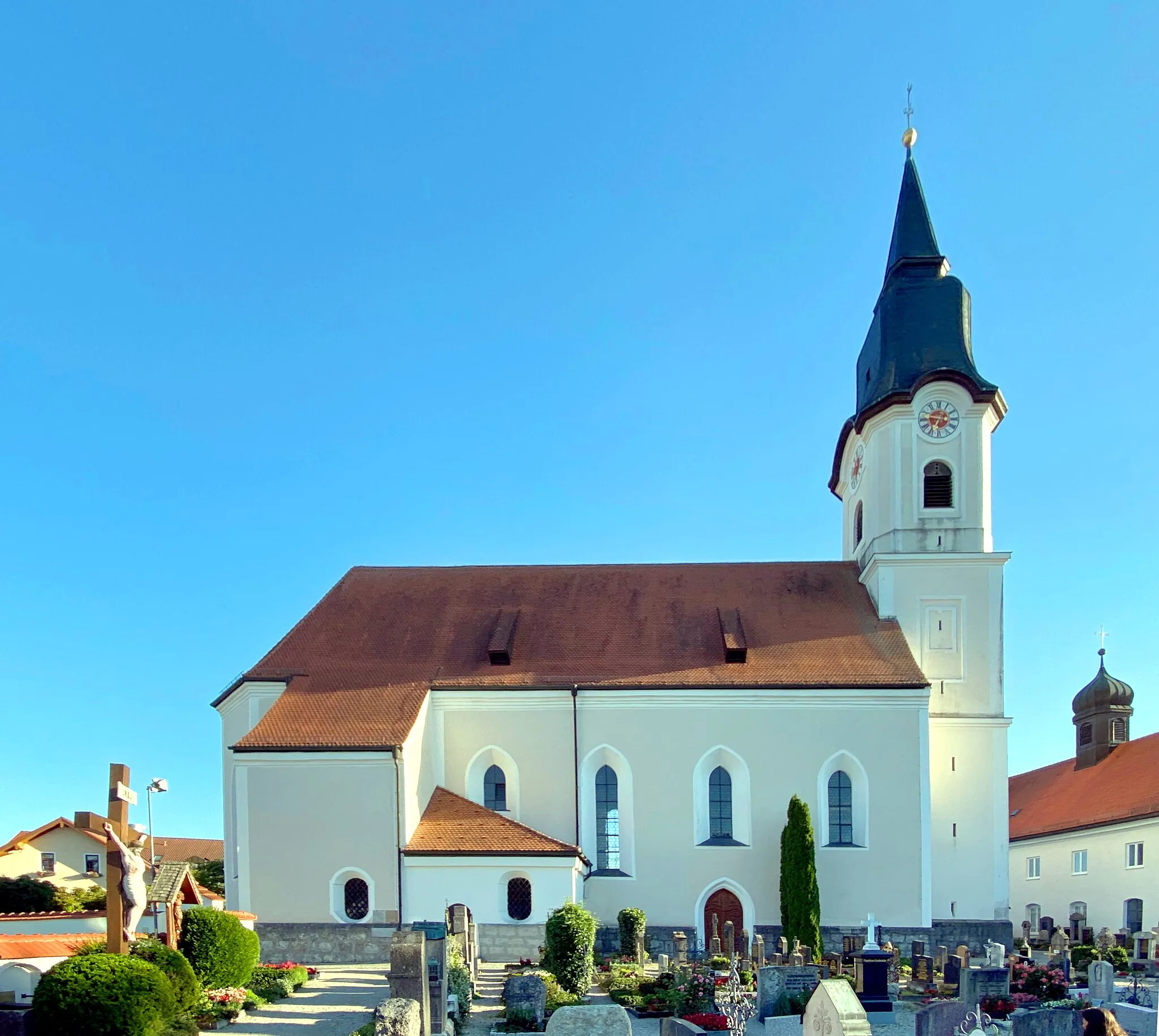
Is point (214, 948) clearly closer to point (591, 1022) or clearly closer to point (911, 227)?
point (591, 1022)

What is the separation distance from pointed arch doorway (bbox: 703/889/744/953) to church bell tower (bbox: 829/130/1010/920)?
472cm

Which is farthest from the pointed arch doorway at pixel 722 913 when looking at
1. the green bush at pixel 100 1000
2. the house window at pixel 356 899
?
the green bush at pixel 100 1000

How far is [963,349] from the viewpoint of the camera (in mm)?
30500

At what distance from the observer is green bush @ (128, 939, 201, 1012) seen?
51.2 ft

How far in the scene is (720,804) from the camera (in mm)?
27688

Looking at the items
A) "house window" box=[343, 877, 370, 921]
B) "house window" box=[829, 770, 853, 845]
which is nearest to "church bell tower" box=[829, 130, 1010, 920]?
"house window" box=[829, 770, 853, 845]

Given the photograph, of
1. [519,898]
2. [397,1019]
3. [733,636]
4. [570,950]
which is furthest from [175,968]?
[733,636]

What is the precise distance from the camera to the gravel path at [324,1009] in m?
16.7

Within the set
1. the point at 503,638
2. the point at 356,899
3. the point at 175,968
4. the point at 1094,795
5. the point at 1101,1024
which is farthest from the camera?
the point at 1094,795

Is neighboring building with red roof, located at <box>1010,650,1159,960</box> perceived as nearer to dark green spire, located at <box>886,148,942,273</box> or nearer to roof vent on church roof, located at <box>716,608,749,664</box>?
roof vent on church roof, located at <box>716,608,749,664</box>

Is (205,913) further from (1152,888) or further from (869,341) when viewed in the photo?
(1152,888)

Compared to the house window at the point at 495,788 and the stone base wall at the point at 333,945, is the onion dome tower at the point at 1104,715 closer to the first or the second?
the house window at the point at 495,788

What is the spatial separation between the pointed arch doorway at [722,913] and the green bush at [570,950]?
7851 mm

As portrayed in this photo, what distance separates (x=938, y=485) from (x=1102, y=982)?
14.3m
